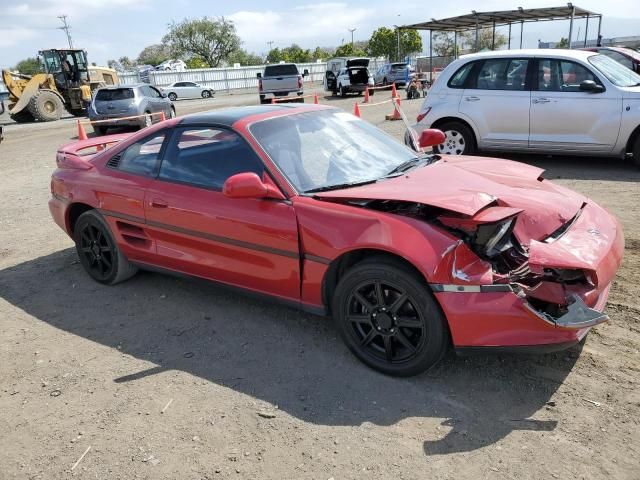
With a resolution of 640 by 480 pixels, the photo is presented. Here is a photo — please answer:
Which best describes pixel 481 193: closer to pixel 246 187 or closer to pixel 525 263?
pixel 525 263

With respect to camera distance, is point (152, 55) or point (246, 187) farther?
point (152, 55)

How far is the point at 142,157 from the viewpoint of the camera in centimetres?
432

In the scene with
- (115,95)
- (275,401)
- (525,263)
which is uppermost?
(115,95)

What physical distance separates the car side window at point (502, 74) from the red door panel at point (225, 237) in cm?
599

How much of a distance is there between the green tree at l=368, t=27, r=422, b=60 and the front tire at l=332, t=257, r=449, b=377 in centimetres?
7304

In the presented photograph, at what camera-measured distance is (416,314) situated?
2977 mm

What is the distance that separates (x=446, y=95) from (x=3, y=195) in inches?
300

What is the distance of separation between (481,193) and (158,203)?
237 cm

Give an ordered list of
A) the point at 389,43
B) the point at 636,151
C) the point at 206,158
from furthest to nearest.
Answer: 1. the point at 389,43
2. the point at 636,151
3. the point at 206,158

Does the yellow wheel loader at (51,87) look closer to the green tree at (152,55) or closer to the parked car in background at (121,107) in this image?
the parked car in background at (121,107)

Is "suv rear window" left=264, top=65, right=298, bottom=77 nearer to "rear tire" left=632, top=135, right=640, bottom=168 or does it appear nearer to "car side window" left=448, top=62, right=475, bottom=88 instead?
"car side window" left=448, top=62, right=475, bottom=88

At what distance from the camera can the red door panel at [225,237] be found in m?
3.40

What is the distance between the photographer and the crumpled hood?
305 centimetres

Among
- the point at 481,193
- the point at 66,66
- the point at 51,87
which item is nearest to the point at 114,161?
the point at 481,193
